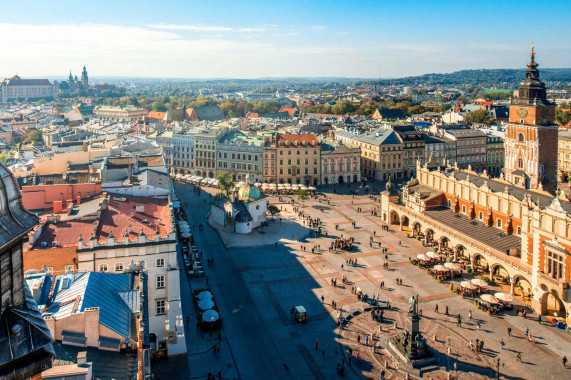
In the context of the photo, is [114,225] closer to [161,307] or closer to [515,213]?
[161,307]

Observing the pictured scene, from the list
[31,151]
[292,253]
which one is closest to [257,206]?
[292,253]

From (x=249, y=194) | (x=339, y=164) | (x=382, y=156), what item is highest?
(x=382, y=156)

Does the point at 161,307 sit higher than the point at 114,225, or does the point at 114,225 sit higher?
the point at 114,225

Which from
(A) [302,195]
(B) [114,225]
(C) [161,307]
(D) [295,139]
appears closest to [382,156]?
(D) [295,139]

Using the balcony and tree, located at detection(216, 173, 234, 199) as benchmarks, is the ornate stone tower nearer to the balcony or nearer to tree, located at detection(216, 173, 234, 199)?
the balcony

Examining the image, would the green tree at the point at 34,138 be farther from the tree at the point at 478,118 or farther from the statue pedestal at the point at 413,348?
the tree at the point at 478,118
